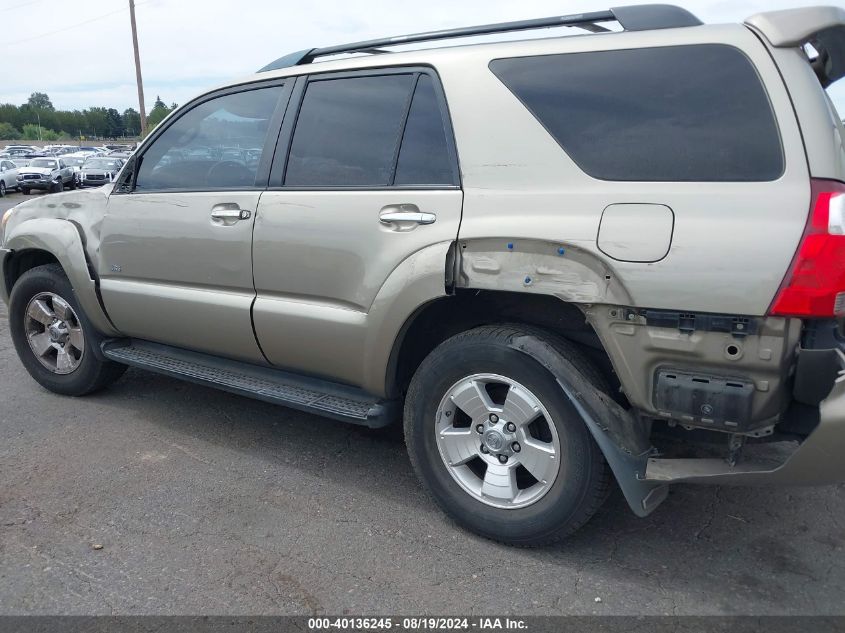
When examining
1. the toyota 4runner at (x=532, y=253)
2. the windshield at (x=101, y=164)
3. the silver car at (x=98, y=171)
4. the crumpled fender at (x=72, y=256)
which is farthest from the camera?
the windshield at (x=101, y=164)

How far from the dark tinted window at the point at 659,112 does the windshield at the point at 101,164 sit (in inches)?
1224

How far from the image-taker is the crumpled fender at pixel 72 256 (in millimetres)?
4363

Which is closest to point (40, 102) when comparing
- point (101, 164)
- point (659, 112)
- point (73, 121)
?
point (73, 121)

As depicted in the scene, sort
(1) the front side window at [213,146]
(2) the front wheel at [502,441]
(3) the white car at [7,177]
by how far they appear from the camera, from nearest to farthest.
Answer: (2) the front wheel at [502,441] → (1) the front side window at [213,146] → (3) the white car at [7,177]

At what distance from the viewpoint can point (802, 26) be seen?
2438 mm

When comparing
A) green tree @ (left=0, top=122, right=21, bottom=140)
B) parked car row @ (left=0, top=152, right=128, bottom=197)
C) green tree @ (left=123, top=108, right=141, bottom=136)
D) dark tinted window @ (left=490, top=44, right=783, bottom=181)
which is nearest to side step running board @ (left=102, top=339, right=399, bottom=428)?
dark tinted window @ (left=490, top=44, right=783, bottom=181)

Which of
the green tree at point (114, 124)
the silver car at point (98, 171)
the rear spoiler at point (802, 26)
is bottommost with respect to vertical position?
the green tree at point (114, 124)

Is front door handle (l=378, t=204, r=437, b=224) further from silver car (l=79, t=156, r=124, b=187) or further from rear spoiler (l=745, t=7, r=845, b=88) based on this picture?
silver car (l=79, t=156, r=124, b=187)

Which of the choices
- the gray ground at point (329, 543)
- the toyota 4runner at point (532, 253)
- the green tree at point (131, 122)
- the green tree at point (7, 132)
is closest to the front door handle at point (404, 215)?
the toyota 4runner at point (532, 253)

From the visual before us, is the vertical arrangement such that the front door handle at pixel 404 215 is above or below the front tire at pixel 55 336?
above

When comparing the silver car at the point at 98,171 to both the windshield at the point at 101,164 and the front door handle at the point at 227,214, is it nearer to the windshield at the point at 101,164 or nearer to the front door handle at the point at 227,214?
the windshield at the point at 101,164

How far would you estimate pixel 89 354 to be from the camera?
462 cm

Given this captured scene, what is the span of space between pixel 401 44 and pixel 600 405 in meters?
1.98

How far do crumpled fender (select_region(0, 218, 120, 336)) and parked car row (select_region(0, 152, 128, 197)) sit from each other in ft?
79.0
